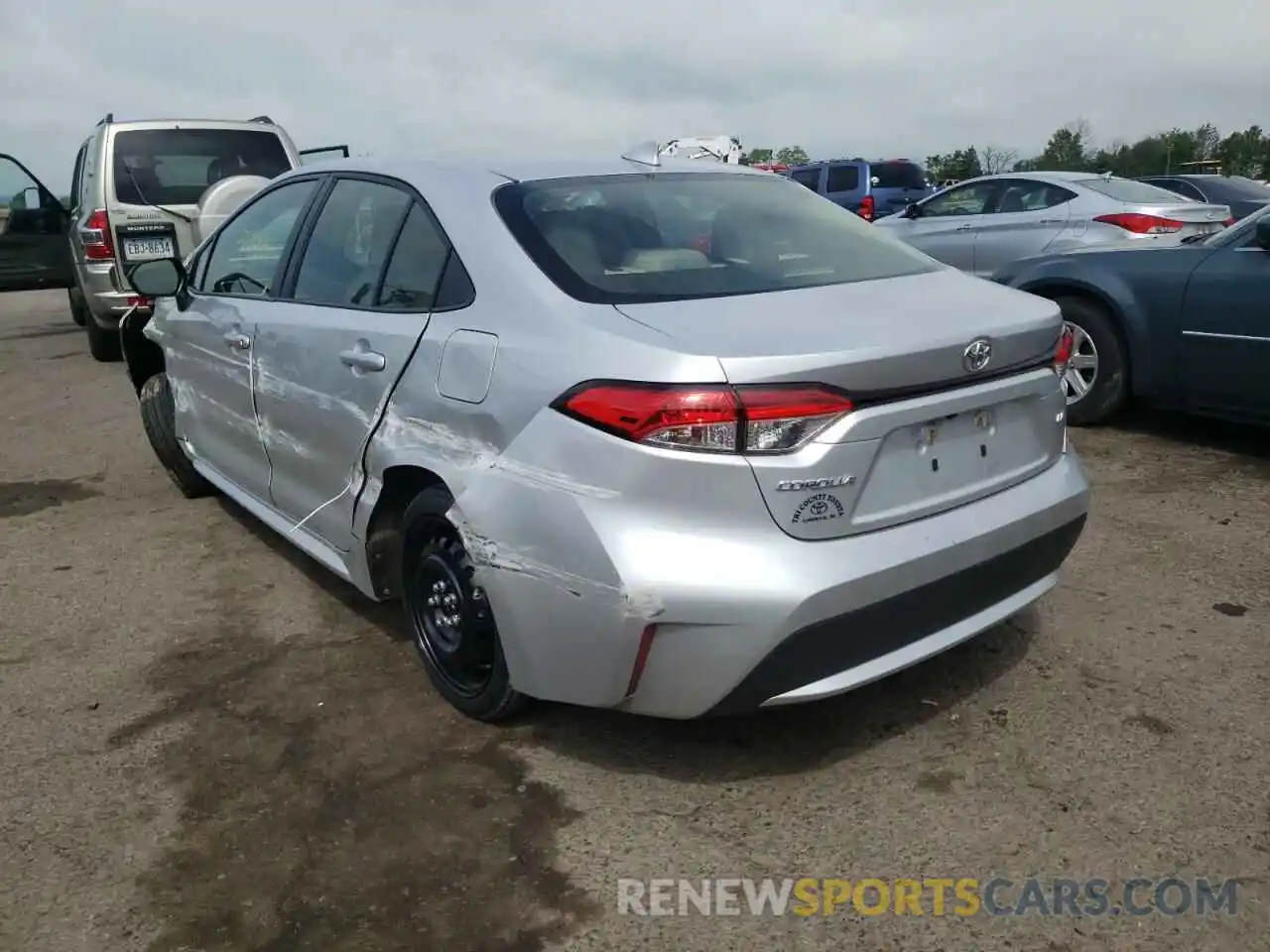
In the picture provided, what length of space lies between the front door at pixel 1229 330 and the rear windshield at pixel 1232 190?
35.5ft

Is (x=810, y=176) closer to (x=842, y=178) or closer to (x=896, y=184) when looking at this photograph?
(x=842, y=178)

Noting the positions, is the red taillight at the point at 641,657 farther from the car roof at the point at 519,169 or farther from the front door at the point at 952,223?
the front door at the point at 952,223

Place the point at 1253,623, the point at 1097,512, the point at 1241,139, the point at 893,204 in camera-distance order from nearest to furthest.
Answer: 1. the point at 1253,623
2. the point at 1097,512
3. the point at 893,204
4. the point at 1241,139

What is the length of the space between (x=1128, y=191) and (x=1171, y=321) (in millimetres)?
4260

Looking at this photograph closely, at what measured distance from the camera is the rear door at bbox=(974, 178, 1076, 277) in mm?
9352

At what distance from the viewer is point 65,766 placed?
9.98 ft

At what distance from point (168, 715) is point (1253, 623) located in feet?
11.5

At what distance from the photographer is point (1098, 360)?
19.9 feet

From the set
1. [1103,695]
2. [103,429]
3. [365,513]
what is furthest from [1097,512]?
[103,429]

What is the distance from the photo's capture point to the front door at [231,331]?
409 cm

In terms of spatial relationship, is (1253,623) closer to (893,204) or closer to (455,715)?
(455,715)

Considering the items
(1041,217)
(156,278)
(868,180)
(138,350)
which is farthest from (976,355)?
(868,180)

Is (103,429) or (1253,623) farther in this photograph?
(103,429)

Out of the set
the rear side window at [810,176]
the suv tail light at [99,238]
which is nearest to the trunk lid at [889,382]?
the suv tail light at [99,238]
